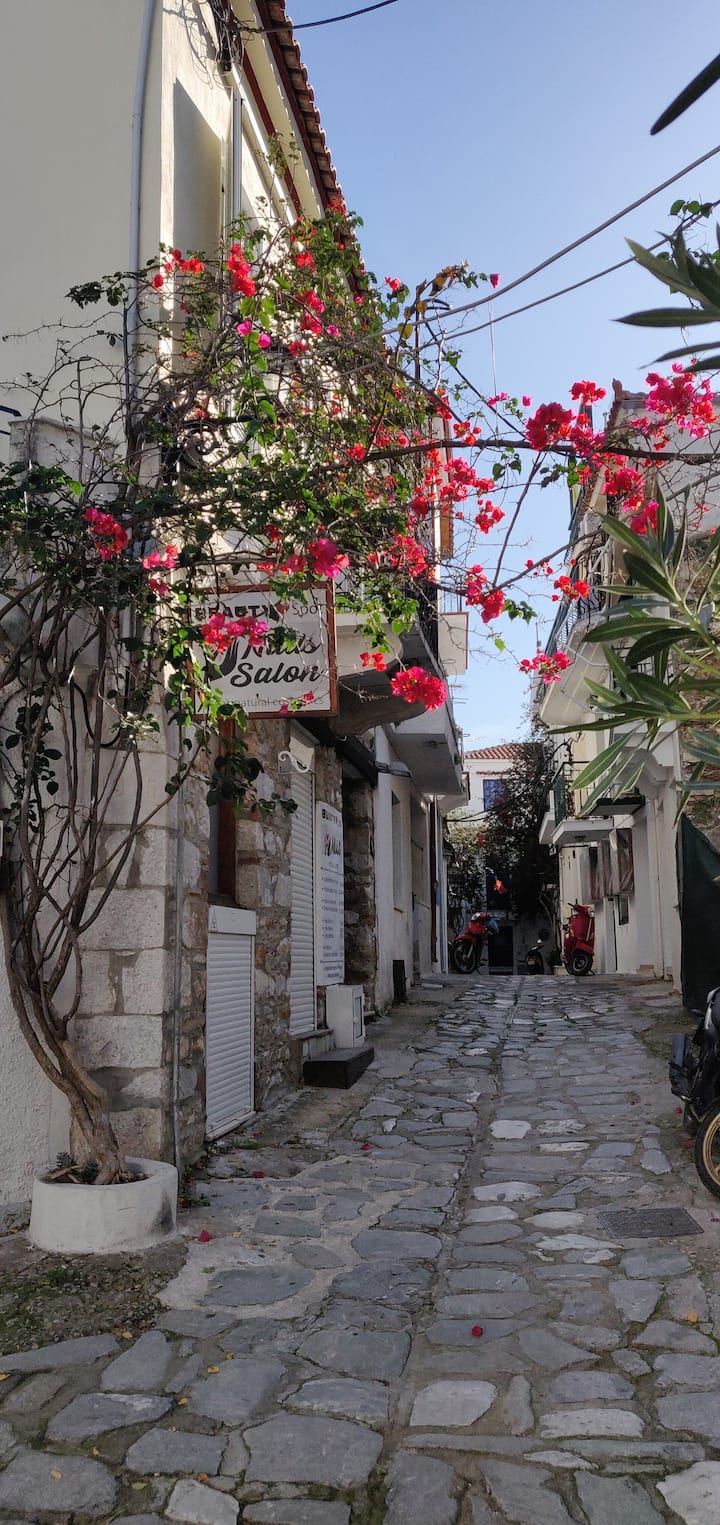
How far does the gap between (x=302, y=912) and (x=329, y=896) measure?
107 centimetres

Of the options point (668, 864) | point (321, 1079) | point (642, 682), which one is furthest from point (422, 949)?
point (642, 682)

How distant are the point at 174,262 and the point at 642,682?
14.1 feet

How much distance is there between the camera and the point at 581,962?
2111 cm

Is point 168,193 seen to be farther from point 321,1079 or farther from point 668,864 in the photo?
point 668,864

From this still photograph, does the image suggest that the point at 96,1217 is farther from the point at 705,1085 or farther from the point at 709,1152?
the point at 705,1085

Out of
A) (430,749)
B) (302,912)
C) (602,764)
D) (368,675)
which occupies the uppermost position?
(430,749)

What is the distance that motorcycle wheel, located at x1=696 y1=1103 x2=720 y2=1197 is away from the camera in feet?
16.9

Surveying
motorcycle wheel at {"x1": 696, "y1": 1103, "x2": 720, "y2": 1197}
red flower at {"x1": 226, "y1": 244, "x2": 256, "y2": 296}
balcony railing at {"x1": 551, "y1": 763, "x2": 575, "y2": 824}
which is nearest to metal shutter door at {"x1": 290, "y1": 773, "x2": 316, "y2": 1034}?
motorcycle wheel at {"x1": 696, "y1": 1103, "x2": 720, "y2": 1197}

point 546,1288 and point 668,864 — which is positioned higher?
point 668,864

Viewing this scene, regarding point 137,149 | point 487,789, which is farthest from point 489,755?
point 137,149

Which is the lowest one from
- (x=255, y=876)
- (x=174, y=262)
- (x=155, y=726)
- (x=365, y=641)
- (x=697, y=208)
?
(x=255, y=876)

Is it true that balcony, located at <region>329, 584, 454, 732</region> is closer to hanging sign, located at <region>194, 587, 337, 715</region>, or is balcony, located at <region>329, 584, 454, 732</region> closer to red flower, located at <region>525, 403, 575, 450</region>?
hanging sign, located at <region>194, 587, 337, 715</region>

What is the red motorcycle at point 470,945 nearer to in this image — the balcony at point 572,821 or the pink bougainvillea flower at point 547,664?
the balcony at point 572,821

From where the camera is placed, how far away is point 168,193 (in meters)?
6.02
